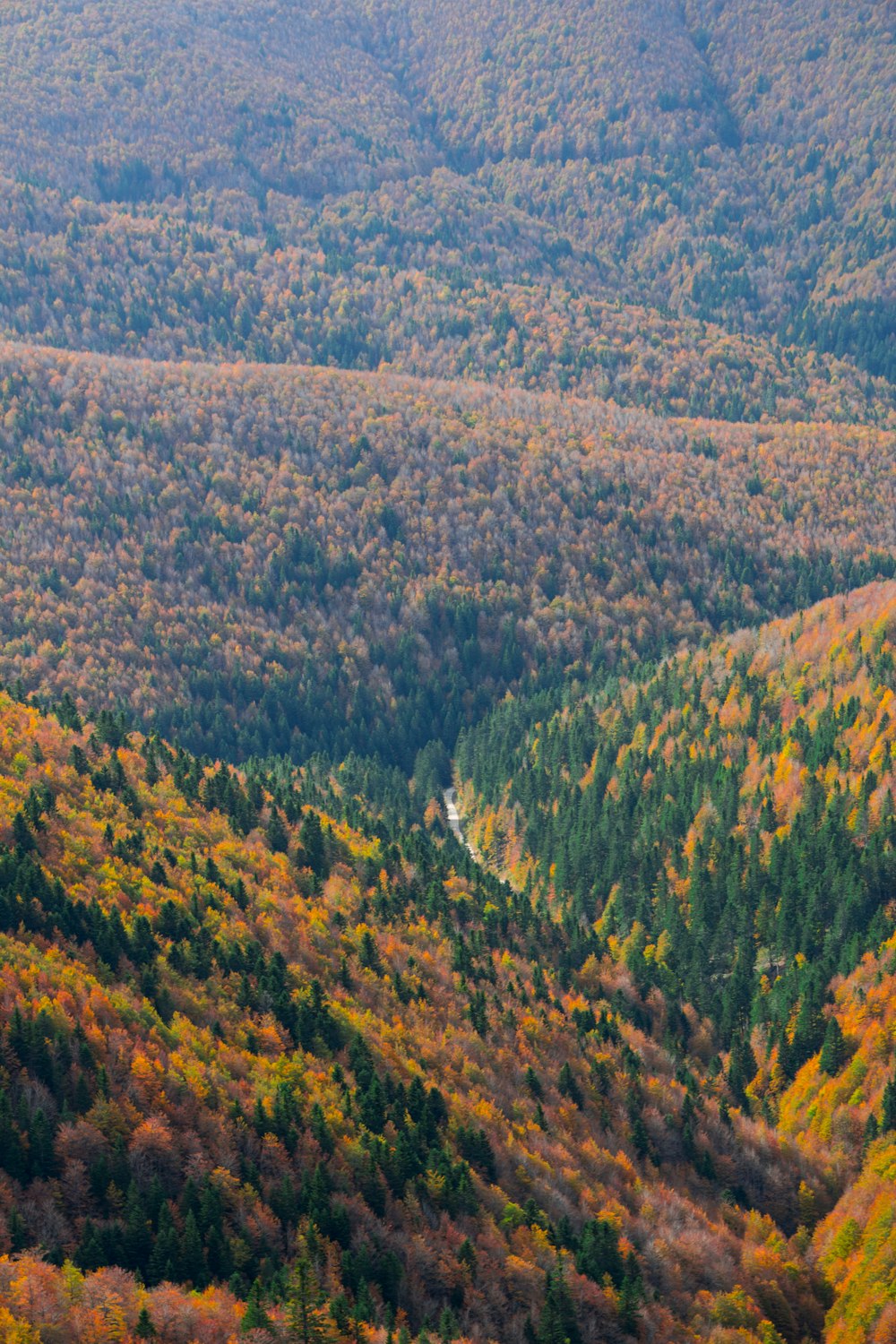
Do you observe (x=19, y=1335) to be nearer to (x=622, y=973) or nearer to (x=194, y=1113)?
(x=194, y=1113)

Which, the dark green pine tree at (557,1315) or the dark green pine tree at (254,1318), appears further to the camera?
the dark green pine tree at (557,1315)

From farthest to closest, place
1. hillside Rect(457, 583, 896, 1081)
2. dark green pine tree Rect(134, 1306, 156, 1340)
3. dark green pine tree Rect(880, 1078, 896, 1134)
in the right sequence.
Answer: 1. hillside Rect(457, 583, 896, 1081)
2. dark green pine tree Rect(880, 1078, 896, 1134)
3. dark green pine tree Rect(134, 1306, 156, 1340)

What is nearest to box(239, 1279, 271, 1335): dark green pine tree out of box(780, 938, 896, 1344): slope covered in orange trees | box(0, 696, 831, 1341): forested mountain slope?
box(0, 696, 831, 1341): forested mountain slope

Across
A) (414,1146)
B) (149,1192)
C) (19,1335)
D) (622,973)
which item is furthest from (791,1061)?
(19,1335)

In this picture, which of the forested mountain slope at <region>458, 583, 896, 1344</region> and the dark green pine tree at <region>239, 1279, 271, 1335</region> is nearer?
the dark green pine tree at <region>239, 1279, 271, 1335</region>

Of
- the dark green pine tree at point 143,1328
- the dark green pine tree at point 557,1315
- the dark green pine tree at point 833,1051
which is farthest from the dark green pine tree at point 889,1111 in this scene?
the dark green pine tree at point 143,1328

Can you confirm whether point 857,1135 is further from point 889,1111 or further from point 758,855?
point 758,855

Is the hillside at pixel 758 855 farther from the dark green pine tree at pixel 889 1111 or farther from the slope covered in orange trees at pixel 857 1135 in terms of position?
the dark green pine tree at pixel 889 1111

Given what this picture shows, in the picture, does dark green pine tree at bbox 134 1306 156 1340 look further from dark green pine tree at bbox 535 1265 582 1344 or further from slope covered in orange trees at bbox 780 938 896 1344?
slope covered in orange trees at bbox 780 938 896 1344

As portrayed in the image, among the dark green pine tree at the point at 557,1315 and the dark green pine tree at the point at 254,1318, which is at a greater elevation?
the dark green pine tree at the point at 557,1315
